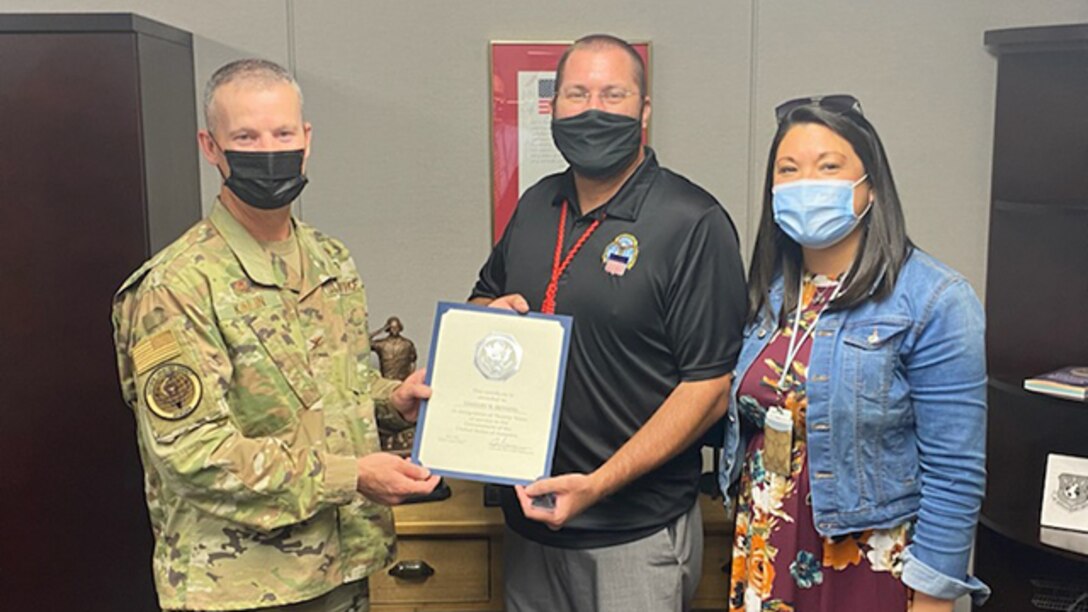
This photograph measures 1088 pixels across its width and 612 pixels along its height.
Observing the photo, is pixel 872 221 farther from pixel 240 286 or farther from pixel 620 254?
pixel 240 286

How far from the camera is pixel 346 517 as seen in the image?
1.95 m

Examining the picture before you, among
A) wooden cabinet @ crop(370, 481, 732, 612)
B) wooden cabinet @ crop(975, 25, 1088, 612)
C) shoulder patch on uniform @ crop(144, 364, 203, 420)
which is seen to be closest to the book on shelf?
wooden cabinet @ crop(975, 25, 1088, 612)

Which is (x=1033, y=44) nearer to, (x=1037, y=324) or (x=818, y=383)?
(x=1037, y=324)

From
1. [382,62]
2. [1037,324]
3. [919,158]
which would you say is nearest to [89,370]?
[382,62]

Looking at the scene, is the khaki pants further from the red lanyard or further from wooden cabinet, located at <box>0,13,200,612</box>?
wooden cabinet, located at <box>0,13,200,612</box>

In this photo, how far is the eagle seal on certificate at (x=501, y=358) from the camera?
1.98 m

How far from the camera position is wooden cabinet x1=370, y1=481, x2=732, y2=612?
2.53 meters

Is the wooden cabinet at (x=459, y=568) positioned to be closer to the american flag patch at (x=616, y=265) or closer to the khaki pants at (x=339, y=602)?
the khaki pants at (x=339, y=602)

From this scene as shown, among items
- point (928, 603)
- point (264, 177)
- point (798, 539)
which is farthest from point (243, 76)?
point (928, 603)

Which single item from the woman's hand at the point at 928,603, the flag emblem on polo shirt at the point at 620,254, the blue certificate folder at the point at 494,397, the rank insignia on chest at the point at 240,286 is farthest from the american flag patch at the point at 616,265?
the woman's hand at the point at 928,603

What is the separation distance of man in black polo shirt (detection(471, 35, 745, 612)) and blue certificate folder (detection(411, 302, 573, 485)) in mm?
78

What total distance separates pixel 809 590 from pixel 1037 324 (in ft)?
4.32

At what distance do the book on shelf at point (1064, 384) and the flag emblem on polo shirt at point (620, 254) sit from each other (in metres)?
1.19

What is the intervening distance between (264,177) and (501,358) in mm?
541
